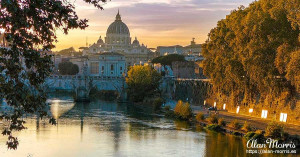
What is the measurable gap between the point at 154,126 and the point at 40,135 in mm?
10521

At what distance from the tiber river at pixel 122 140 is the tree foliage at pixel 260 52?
19.2 ft

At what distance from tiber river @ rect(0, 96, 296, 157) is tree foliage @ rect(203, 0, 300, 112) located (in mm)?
5838

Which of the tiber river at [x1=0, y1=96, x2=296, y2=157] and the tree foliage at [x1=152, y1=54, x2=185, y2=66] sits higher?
the tree foliage at [x1=152, y1=54, x2=185, y2=66]

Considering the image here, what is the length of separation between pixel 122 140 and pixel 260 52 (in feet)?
41.1

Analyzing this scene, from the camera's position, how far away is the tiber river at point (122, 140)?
30.0m

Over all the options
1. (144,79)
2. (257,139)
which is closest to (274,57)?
(257,139)

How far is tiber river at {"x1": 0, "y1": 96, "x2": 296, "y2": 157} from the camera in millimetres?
30000

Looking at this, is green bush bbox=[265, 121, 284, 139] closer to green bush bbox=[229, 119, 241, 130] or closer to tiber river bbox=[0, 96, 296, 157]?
tiber river bbox=[0, 96, 296, 157]

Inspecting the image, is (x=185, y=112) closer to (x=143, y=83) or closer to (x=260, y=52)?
(x=260, y=52)

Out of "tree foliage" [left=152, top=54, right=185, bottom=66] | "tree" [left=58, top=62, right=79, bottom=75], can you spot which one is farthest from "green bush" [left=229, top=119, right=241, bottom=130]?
"tree" [left=58, top=62, right=79, bottom=75]

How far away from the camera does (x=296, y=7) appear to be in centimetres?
3575

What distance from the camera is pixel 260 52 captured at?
38969 millimetres

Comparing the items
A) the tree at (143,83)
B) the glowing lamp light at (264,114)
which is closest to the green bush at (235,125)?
the glowing lamp light at (264,114)

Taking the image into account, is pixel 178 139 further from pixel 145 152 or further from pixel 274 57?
pixel 274 57
